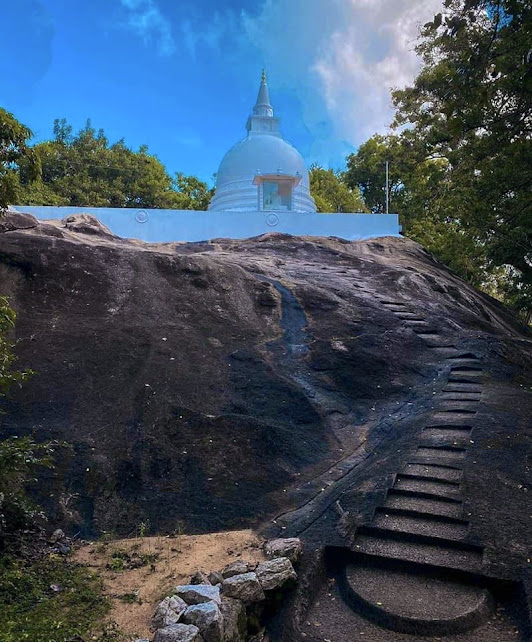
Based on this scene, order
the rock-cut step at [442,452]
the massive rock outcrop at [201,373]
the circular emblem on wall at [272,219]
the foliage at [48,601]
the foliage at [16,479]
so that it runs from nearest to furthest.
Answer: the foliage at [48,601], the foliage at [16,479], the massive rock outcrop at [201,373], the rock-cut step at [442,452], the circular emblem on wall at [272,219]

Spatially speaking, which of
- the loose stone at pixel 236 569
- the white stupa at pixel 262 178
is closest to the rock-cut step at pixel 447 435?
the loose stone at pixel 236 569

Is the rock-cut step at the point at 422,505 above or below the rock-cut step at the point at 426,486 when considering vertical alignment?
below

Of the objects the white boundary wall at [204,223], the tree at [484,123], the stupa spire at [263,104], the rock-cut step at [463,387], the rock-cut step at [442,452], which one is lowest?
the rock-cut step at [442,452]

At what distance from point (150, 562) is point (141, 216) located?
54.8 ft

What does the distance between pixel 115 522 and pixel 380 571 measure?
2496 mm

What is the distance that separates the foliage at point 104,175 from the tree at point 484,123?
1596 cm

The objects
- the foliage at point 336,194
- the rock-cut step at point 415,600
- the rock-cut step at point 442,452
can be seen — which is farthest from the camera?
the foliage at point 336,194

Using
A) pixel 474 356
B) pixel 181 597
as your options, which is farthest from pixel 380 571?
pixel 474 356

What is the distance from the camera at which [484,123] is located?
10828 mm

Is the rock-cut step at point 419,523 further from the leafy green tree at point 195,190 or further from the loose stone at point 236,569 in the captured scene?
the leafy green tree at point 195,190

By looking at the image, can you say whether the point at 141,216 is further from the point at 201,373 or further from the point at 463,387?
the point at 463,387

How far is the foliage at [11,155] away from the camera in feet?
15.7

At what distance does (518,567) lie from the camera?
4.35 metres

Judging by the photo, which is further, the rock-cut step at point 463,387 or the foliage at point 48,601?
the rock-cut step at point 463,387
